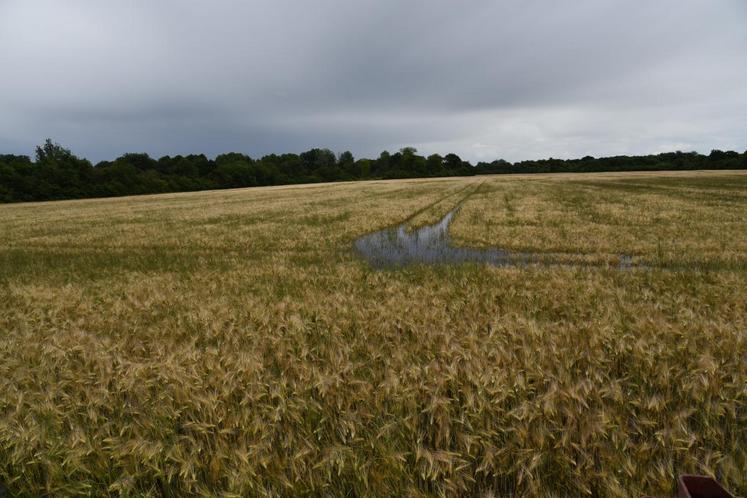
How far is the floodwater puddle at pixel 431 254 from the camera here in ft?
31.0

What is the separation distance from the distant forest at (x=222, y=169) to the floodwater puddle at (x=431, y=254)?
315 feet

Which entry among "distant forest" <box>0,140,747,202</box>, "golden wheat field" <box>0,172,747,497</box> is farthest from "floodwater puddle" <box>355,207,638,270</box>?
"distant forest" <box>0,140,747,202</box>

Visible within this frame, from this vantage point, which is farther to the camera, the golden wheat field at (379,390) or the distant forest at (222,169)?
the distant forest at (222,169)

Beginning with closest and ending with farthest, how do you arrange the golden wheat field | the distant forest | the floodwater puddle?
the golden wheat field < the floodwater puddle < the distant forest

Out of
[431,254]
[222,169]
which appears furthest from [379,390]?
[222,169]

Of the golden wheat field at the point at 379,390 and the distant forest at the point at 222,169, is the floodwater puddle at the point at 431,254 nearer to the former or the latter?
the golden wheat field at the point at 379,390

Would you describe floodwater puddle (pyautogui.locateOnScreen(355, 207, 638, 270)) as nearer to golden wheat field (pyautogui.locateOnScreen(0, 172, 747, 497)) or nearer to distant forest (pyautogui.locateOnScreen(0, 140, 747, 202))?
golden wheat field (pyautogui.locateOnScreen(0, 172, 747, 497))

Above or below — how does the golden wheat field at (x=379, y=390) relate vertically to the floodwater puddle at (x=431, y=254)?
above

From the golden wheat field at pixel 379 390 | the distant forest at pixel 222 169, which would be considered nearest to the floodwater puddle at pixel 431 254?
the golden wheat field at pixel 379 390

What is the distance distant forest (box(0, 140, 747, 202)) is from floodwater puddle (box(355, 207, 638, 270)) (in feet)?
315

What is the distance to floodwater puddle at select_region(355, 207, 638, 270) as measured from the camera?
9.44 meters

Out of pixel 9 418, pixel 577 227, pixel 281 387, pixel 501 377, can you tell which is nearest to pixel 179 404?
pixel 281 387

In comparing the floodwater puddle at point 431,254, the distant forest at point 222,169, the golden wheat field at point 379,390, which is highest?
the distant forest at point 222,169

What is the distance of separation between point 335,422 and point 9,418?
2688 mm
